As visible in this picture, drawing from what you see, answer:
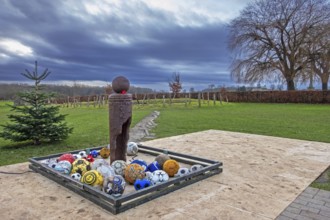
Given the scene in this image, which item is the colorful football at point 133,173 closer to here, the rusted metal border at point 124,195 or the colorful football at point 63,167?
the rusted metal border at point 124,195

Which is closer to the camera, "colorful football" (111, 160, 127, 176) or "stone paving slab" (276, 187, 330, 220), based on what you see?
"stone paving slab" (276, 187, 330, 220)

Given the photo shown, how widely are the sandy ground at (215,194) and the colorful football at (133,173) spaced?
0.42 m

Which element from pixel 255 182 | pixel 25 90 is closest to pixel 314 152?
pixel 255 182

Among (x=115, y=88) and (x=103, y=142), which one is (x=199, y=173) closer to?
(x=115, y=88)

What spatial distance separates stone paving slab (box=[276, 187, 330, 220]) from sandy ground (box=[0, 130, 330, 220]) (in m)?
0.06

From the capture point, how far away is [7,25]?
874 cm

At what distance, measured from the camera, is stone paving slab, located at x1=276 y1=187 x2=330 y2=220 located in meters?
2.24

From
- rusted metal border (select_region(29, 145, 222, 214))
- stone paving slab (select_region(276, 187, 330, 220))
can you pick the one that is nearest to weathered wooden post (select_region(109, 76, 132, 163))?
rusted metal border (select_region(29, 145, 222, 214))

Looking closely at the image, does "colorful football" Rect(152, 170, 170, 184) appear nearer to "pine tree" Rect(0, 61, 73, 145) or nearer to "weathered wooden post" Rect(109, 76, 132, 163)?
"weathered wooden post" Rect(109, 76, 132, 163)

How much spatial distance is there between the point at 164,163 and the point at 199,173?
46 centimetres

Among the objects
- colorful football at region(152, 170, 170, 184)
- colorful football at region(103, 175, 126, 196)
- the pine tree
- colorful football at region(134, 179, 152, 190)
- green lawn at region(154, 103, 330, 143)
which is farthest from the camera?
green lawn at region(154, 103, 330, 143)

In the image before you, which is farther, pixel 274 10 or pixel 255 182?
pixel 274 10

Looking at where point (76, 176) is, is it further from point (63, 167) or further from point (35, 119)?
point (35, 119)

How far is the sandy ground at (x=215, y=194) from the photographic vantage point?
2.29 m
